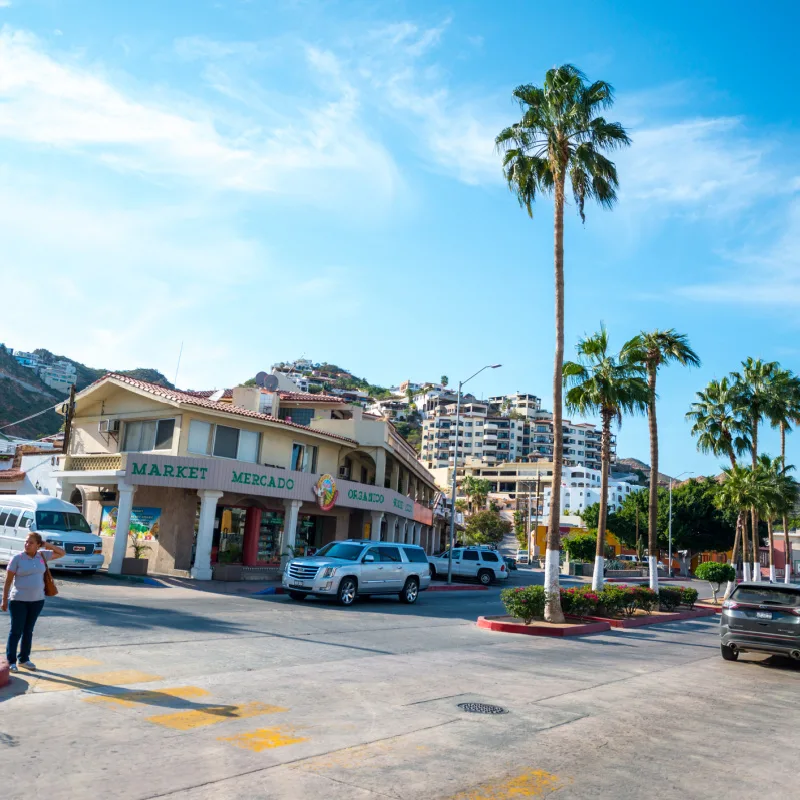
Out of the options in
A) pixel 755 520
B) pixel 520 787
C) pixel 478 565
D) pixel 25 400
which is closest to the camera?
pixel 520 787

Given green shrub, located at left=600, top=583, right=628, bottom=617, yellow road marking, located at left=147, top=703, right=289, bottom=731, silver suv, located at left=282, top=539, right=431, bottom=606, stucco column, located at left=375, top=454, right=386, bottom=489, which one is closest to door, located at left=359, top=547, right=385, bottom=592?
silver suv, located at left=282, top=539, right=431, bottom=606

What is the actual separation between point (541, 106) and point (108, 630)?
1714 cm

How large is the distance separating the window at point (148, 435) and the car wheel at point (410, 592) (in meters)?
11.1

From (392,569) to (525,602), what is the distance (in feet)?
18.7

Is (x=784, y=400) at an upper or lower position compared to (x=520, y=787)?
upper

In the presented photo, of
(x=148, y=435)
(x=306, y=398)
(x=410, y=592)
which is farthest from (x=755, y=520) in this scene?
(x=148, y=435)

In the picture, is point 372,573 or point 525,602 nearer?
point 525,602

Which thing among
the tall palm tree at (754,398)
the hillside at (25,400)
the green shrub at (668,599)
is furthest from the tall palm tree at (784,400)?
the hillside at (25,400)

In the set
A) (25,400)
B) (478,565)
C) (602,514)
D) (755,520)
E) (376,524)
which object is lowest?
(478,565)

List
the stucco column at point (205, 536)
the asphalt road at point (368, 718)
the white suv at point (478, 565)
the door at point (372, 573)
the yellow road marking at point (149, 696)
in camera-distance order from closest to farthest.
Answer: the asphalt road at point (368, 718), the yellow road marking at point (149, 696), the door at point (372, 573), the stucco column at point (205, 536), the white suv at point (478, 565)

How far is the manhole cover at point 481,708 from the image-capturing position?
29.0 feet

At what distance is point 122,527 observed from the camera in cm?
2677

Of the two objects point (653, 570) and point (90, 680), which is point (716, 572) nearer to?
point (653, 570)

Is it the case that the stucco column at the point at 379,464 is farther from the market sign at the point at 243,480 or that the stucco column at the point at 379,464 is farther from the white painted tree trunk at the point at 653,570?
the white painted tree trunk at the point at 653,570
